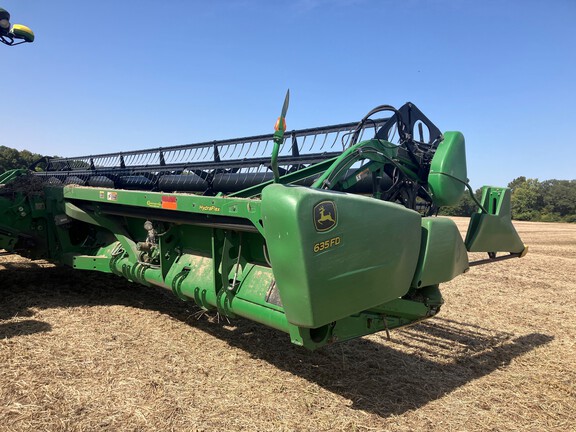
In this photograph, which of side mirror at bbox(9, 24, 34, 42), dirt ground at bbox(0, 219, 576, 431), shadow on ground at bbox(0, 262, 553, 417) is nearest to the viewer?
dirt ground at bbox(0, 219, 576, 431)

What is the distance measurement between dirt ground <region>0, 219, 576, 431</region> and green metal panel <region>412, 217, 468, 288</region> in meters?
0.84

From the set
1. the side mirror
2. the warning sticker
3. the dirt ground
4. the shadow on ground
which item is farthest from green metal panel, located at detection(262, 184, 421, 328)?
the side mirror

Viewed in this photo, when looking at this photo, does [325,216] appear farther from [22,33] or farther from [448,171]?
[22,33]

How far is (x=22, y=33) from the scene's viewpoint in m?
5.30

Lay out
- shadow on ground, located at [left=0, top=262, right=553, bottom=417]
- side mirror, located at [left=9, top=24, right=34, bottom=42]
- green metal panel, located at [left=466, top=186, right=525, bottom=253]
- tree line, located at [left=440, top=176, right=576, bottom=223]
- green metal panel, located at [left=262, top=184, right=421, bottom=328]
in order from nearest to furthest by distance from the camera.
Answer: green metal panel, located at [left=262, top=184, right=421, bottom=328] < shadow on ground, located at [left=0, top=262, right=553, bottom=417] < green metal panel, located at [left=466, top=186, right=525, bottom=253] < side mirror, located at [left=9, top=24, right=34, bottom=42] < tree line, located at [left=440, top=176, right=576, bottom=223]

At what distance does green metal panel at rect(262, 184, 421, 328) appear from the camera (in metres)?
2.27

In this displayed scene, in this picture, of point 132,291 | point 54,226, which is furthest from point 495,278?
point 54,226

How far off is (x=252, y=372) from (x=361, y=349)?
3.70 feet

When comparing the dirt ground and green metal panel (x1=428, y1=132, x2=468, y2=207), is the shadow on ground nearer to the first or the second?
the dirt ground

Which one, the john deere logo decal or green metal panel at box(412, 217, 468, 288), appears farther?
green metal panel at box(412, 217, 468, 288)

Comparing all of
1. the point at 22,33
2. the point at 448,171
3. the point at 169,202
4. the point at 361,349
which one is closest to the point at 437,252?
the point at 448,171

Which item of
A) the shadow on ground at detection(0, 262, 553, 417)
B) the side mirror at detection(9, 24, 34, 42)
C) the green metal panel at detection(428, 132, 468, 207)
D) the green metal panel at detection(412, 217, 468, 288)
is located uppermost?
the side mirror at detection(9, 24, 34, 42)

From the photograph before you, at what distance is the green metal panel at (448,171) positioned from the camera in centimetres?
341

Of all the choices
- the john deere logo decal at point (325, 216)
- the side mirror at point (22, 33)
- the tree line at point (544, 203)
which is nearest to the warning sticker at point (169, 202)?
the john deere logo decal at point (325, 216)
